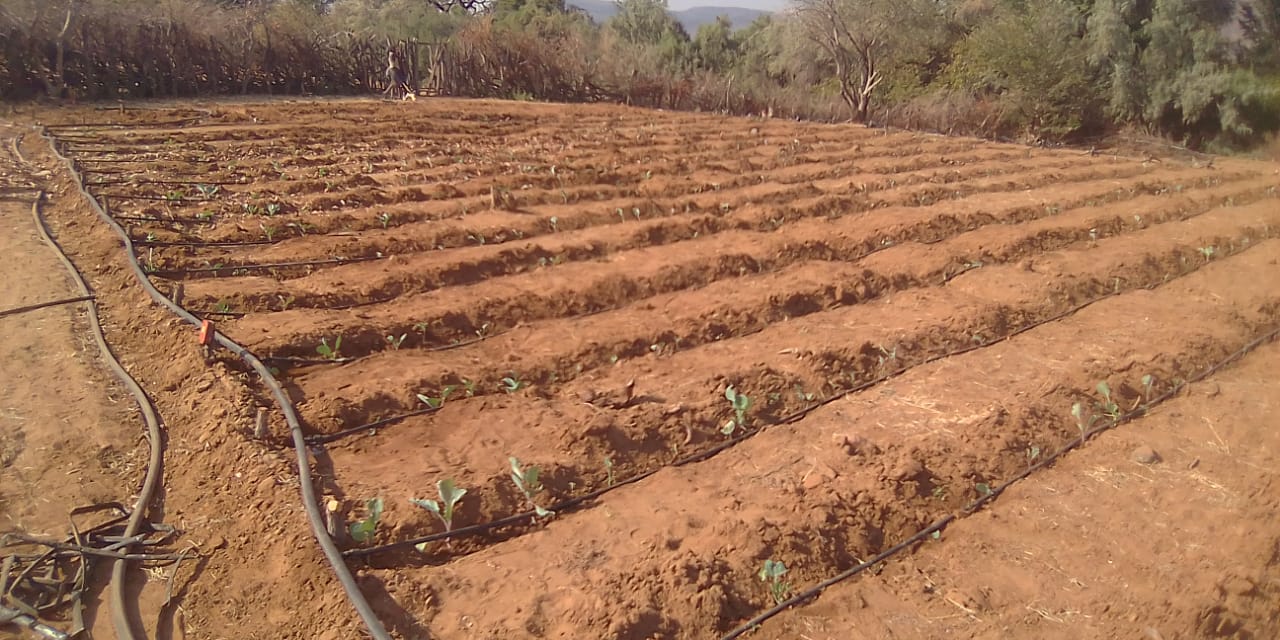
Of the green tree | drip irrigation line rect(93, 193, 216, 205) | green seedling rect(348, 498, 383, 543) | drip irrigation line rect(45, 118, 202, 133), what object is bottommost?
green seedling rect(348, 498, 383, 543)

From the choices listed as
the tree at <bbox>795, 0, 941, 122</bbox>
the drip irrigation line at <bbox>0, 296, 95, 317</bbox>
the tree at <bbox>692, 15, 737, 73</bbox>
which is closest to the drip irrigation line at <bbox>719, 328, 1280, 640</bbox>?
the drip irrigation line at <bbox>0, 296, 95, 317</bbox>

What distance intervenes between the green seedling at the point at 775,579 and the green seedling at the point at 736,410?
1.05 metres

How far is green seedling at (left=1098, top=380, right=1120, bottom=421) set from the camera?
14.4ft

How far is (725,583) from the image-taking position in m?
2.99

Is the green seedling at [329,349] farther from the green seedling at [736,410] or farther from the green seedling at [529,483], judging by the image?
the green seedling at [736,410]

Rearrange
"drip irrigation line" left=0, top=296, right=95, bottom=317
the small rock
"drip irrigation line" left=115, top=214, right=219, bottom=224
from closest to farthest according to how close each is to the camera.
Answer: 1. the small rock
2. "drip irrigation line" left=0, top=296, right=95, bottom=317
3. "drip irrigation line" left=115, top=214, right=219, bottom=224

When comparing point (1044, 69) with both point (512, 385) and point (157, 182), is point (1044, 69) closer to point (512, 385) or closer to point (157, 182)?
point (157, 182)

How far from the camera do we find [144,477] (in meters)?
3.57

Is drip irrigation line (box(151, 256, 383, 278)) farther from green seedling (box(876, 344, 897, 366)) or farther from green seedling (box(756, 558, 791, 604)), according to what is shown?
green seedling (box(756, 558, 791, 604))

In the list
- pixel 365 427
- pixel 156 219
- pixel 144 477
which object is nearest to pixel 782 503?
pixel 365 427

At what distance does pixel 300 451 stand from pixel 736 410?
2182 millimetres

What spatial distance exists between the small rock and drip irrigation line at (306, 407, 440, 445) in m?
3.69

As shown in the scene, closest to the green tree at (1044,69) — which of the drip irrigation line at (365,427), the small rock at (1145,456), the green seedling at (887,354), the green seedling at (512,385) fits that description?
the green seedling at (887,354)

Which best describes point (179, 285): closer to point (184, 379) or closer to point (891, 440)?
point (184, 379)
